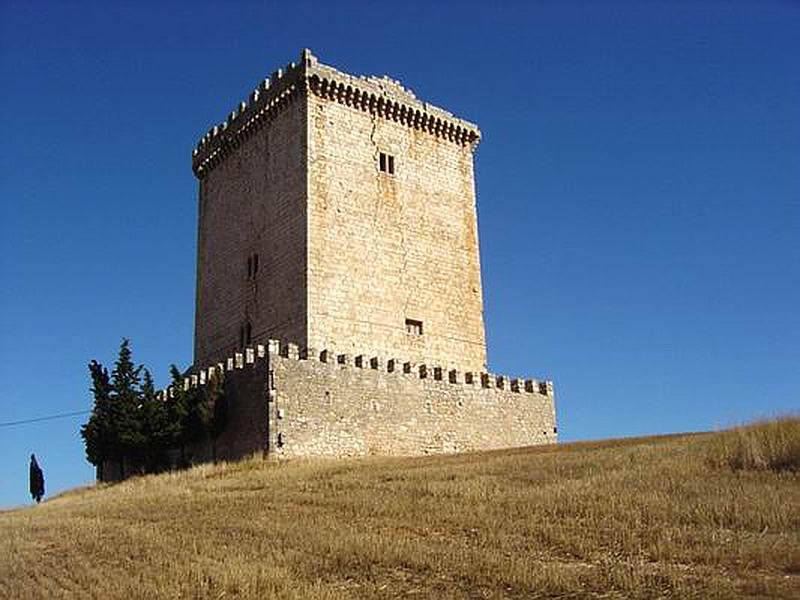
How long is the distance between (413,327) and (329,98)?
23.5 ft

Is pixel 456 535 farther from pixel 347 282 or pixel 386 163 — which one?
pixel 386 163

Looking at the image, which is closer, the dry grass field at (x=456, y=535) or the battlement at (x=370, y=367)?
the dry grass field at (x=456, y=535)

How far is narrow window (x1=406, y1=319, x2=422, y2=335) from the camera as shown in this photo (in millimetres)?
25906

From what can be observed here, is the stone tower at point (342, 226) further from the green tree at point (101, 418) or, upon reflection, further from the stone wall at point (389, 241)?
the green tree at point (101, 418)

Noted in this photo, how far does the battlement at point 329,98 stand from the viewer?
25.9 m

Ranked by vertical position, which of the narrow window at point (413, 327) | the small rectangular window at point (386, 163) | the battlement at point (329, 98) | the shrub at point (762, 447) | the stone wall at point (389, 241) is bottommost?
the shrub at point (762, 447)

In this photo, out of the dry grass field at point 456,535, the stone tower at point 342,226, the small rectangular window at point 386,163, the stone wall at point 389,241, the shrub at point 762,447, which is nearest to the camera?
the dry grass field at point 456,535

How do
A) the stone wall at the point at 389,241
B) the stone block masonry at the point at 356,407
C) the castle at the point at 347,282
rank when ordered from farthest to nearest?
the stone wall at the point at 389,241
the castle at the point at 347,282
the stone block masonry at the point at 356,407

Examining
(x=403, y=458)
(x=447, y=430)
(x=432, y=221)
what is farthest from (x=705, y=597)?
(x=432, y=221)

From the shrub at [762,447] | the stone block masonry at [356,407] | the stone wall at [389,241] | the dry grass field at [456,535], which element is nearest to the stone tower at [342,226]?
the stone wall at [389,241]

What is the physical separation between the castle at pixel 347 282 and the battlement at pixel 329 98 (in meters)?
0.05

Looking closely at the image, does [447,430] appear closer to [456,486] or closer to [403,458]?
[403,458]

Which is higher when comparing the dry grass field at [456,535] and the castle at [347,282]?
the castle at [347,282]

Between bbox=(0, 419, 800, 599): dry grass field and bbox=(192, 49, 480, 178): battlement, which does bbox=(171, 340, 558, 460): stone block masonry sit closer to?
bbox=(0, 419, 800, 599): dry grass field
